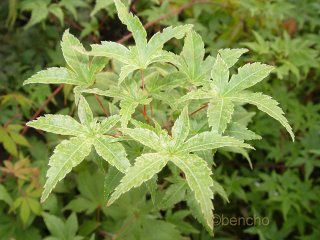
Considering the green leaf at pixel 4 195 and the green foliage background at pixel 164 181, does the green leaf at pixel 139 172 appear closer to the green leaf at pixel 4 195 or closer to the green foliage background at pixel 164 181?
the green foliage background at pixel 164 181

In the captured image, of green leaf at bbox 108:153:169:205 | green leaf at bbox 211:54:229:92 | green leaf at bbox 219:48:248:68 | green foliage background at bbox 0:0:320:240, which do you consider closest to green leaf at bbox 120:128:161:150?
green leaf at bbox 108:153:169:205

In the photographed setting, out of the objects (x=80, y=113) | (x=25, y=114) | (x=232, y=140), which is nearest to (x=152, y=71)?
(x=80, y=113)

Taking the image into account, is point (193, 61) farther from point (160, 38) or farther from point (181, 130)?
point (181, 130)

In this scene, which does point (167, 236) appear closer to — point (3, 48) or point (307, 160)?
point (307, 160)

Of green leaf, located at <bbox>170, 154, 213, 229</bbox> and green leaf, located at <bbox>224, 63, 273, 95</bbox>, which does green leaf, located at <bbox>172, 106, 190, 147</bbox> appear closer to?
green leaf, located at <bbox>170, 154, 213, 229</bbox>

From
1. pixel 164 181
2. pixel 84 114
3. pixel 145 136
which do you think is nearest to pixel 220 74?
pixel 145 136

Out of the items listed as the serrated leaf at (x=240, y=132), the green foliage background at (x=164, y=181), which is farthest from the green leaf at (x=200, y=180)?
the green foliage background at (x=164, y=181)
